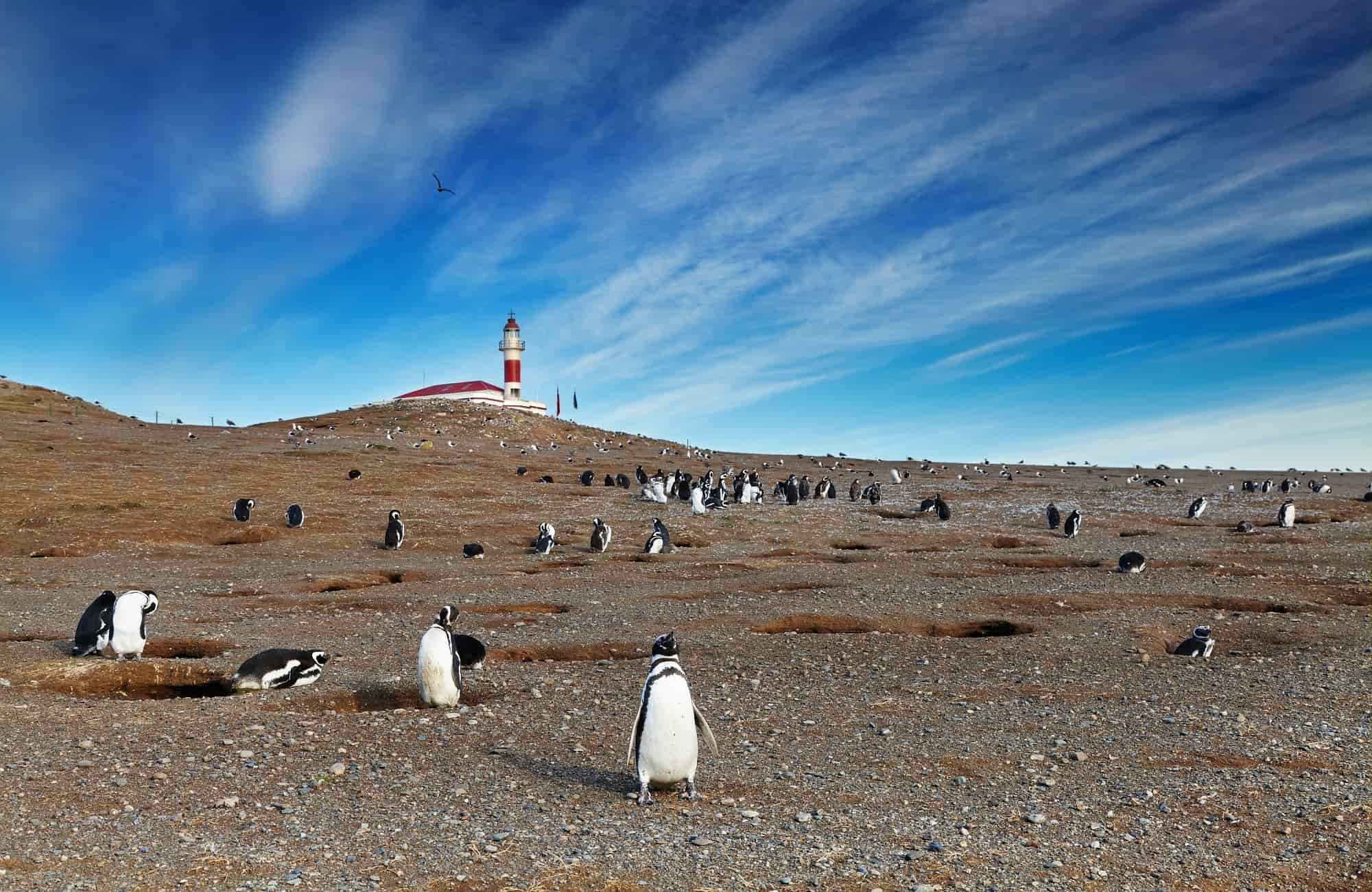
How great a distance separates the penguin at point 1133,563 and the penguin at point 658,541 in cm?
979

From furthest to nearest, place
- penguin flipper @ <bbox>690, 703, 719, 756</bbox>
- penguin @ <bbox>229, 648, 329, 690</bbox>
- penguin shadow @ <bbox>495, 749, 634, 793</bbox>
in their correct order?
1. penguin @ <bbox>229, 648, 329, 690</bbox>
2. penguin shadow @ <bbox>495, 749, 634, 793</bbox>
3. penguin flipper @ <bbox>690, 703, 719, 756</bbox>

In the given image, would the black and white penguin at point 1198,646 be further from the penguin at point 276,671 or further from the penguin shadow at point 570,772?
the penguin at point 276,671

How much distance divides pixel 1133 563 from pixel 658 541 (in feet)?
33.0

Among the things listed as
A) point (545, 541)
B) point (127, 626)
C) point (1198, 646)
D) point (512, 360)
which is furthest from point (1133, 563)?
point (512, 360)

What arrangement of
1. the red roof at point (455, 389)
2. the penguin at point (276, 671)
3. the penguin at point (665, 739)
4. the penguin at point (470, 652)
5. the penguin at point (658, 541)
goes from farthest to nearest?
the red roof at point (455, 389)
the penguin at point (658, 541)
the penguin at point (470, 652)
the penguin at point (276, 671)
the penguin at point (665, 739)

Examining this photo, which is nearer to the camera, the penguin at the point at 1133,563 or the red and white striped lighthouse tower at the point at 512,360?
the penguin at the point at 1133,563

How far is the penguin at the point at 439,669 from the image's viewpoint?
9398 mm

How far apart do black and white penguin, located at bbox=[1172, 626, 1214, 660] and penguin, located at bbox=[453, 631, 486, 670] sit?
8660mm

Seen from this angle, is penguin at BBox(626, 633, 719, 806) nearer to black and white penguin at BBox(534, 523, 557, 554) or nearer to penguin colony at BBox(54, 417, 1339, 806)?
penguin colony at BBox(54, 417, 1339, 806)

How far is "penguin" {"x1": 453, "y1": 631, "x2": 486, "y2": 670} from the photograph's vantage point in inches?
431

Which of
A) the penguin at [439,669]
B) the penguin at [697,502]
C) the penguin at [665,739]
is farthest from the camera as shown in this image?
the penguin at [697,502]

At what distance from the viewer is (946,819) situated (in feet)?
21.5

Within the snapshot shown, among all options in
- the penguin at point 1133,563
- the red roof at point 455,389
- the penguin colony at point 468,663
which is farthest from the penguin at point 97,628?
the red roof at point 455,389

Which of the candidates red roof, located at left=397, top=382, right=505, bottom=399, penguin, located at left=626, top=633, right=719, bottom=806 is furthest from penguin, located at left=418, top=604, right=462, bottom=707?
red roof, located at left=397, top=382, right=505, bottom=399
